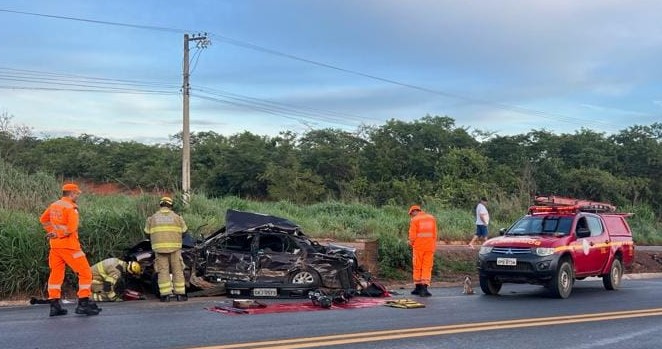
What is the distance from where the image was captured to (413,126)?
5644cm

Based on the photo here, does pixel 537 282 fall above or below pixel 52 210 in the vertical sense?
below

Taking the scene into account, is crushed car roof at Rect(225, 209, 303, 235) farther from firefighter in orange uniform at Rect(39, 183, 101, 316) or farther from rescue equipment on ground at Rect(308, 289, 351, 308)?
Result: firefighter in orange uniform at Rect(39, 183, 101, 316)

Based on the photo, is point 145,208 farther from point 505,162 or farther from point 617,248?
point 505,162

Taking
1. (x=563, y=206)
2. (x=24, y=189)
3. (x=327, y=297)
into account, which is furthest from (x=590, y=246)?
(x=24, y=189)

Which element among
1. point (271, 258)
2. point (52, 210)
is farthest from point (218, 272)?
point (52, 210)

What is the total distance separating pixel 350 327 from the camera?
906cm

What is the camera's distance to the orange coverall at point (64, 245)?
9.91 meters

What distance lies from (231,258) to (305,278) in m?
1.39

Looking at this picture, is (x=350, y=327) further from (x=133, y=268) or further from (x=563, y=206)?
(x=563, y=206)

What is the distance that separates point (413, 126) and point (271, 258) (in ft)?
147

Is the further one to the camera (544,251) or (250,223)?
(544,251)

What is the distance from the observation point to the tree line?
49.9 m

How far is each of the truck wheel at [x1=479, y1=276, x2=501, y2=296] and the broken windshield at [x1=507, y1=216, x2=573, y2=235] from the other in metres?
1.19

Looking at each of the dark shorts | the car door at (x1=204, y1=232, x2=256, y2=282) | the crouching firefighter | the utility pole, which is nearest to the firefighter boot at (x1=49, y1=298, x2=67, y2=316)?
the crouching firefighter
